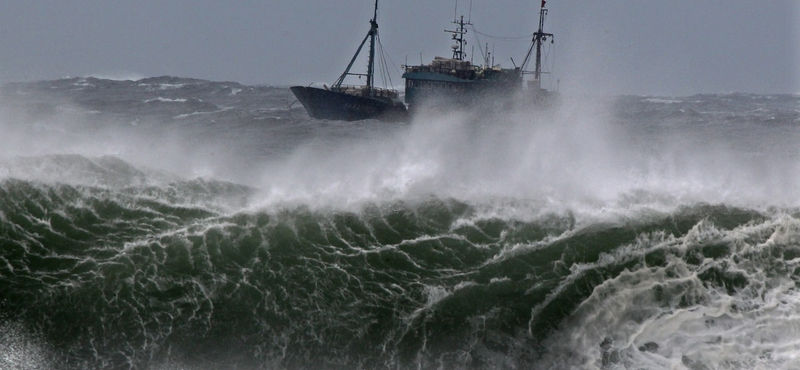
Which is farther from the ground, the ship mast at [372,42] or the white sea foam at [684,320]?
the ship mast at [372,42]

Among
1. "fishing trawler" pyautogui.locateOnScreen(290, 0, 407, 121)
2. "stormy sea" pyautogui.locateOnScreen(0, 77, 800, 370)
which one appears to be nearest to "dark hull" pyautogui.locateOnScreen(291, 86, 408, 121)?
"fishing trawler" pyautogui.locateOnScreen(290, 0, 407, 121)

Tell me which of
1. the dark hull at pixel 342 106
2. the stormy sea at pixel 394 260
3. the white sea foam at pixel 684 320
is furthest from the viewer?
the dark hull at pixel 342 106

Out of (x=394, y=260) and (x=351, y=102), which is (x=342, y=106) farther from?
(x=394, y=260)

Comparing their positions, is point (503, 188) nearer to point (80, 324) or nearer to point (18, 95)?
point (80, 324)

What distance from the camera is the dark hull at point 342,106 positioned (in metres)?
46.9

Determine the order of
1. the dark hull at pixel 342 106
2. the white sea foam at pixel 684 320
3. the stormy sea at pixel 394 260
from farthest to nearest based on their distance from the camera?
1. the dark hull at pixel 342 106
2. the stormy sea at pixel 394 260
3. the white sea foam at pixel 684 320

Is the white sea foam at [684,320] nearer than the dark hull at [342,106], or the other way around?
the white sea foam at [684,320]

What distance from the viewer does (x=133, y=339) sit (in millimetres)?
11383

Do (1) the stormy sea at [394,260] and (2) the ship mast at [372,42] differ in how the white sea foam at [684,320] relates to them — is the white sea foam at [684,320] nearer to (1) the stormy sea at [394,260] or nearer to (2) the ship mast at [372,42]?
(1) the stormy sea at [394,260]

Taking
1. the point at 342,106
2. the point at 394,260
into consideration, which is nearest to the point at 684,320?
the point at 394,260

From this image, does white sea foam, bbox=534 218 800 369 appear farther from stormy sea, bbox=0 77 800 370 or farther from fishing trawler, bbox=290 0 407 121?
fishing trawler, bbox=290 0 407 121

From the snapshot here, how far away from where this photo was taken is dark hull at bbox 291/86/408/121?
46938 mm

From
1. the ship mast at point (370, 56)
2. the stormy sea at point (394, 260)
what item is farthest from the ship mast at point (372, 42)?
the stormy sea at point (394, 260)

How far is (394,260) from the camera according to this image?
43.9 ft
